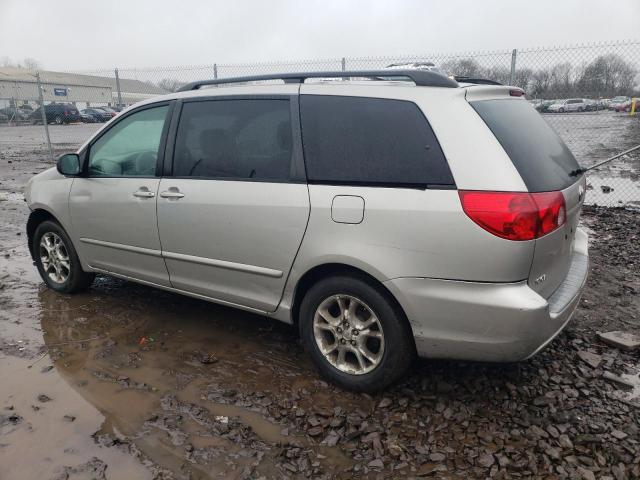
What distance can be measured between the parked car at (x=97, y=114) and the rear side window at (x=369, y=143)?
124 feet

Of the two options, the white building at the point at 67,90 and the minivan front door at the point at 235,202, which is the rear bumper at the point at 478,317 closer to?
the minivan front door at the point at 235,202

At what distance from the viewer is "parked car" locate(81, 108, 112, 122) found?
122 feet

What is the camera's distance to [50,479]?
243cm

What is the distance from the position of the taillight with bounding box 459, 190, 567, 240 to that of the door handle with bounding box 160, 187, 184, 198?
1.99m

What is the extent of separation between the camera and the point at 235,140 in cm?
342

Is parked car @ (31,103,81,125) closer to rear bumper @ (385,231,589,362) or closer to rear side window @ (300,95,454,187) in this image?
rear side window @ (300,95,454,187)

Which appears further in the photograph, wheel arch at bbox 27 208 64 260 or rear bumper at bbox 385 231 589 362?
wheel arch at bbox 27 208 64 260

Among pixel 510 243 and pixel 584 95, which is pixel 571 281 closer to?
pixel 510 243

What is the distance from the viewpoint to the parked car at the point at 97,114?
37188mm

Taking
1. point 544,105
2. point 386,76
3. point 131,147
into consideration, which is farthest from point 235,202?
point 544,105

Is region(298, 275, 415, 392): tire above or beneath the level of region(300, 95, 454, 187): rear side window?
beneath

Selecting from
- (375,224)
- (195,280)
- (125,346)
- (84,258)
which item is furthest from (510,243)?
(84,258)

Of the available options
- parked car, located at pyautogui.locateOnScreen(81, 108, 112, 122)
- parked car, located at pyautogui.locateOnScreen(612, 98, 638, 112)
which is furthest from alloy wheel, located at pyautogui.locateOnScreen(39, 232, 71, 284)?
parked car, located at pyautogui.locateOnScreen(81, 108, 112, 122)

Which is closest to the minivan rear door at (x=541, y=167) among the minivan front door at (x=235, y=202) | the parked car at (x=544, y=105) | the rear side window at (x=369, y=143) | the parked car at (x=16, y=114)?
the rear side window at (x=369, y=143)
